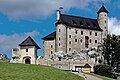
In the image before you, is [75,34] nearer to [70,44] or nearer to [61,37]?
[70,44]

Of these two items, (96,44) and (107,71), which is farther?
(96,44)

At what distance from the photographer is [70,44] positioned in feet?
377

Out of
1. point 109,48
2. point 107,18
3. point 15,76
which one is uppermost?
point 107,18

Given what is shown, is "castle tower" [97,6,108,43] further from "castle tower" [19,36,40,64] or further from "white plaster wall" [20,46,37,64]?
"white plaster wall" [20,46,37,64]

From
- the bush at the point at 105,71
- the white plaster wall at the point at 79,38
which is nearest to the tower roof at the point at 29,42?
the white plaster wall at the point at 79,38

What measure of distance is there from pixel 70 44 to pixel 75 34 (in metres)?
4.45

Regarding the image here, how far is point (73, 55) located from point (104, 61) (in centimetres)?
1013

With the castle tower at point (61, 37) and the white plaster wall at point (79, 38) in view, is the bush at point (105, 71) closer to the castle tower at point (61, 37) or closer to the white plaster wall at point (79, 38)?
the castle tower at point (61, 37)

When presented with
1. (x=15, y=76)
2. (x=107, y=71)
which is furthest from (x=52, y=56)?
(x=15, y=76)

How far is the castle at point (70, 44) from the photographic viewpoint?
10338 cm

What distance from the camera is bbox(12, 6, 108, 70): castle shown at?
103375 mm

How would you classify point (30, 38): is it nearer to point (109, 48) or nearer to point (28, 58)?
point (28, 58)

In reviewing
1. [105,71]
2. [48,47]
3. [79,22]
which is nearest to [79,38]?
[79,22]

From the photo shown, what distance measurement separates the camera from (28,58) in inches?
4151
